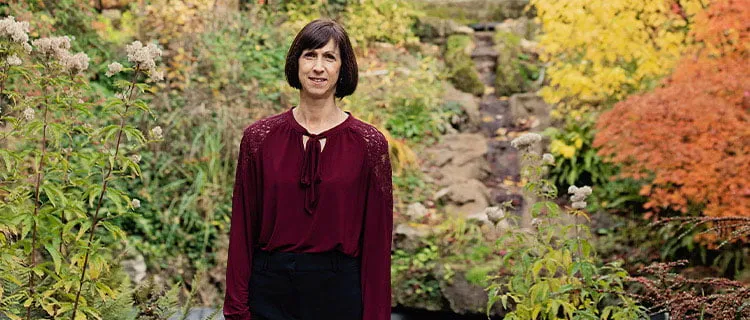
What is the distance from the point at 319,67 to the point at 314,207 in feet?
1.32

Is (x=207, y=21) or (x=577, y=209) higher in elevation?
(x=207, y=21)

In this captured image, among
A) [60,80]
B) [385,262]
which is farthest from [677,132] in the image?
[60,80]

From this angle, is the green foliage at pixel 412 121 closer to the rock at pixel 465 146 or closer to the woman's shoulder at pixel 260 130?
the rock at pixel 465 146

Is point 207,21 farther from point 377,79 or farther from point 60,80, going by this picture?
point 60,80

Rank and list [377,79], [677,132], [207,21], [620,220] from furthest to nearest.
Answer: [377,79] < [207,21] < [620,220] < [677,132]

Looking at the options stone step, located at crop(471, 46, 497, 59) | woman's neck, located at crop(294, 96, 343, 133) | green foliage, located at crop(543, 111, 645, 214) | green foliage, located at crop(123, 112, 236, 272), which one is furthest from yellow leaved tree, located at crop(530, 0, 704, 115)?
woman's neck, located at crop(294, 96, 343, 133)

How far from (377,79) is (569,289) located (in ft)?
20.4

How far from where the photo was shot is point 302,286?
244cm

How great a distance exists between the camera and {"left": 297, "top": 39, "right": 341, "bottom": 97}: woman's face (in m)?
2.42

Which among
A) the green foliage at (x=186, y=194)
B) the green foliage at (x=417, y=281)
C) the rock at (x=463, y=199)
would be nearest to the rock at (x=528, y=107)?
the rock at (x=463, y=199)

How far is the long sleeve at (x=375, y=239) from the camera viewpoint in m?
2.53

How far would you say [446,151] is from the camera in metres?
8.85

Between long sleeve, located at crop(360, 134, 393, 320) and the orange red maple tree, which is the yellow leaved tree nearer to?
the orange red maple tree

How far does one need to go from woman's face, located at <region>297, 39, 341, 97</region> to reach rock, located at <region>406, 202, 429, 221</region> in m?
5.03
